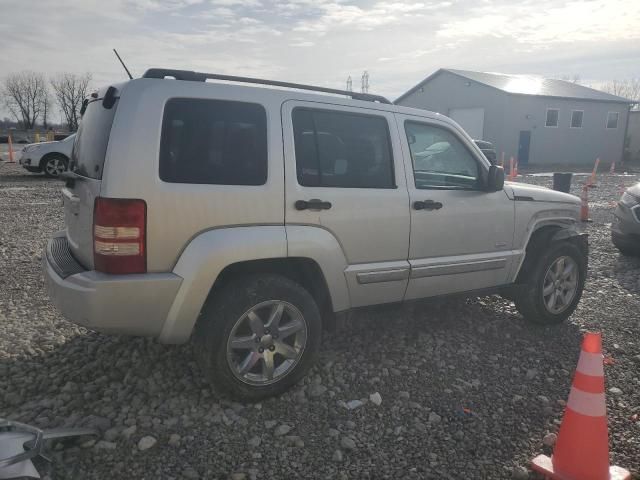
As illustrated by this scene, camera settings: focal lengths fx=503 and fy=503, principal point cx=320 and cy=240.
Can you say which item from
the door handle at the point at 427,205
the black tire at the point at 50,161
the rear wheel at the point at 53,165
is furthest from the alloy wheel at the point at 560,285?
the rear wheel at the point at 53,165

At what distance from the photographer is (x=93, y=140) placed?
10.2 ft

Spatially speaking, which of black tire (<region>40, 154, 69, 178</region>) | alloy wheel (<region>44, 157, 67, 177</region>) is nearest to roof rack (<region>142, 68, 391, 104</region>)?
black tire (<region>40, 154, 69, 178</region>)

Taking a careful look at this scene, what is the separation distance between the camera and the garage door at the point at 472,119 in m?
29.2

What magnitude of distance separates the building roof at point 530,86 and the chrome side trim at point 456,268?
2608 centimetres

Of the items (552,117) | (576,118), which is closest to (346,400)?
(552,117)

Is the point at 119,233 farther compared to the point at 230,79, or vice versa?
the point at 230,79

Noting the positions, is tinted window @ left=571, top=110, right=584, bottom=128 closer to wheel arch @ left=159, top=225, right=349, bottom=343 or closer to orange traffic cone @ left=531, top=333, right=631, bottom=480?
wheel arch @ left=159, top=225, right=349, bottom=343

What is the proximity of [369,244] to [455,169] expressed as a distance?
3.74ft

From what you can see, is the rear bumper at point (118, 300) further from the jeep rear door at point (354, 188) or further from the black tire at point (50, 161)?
the black tire at point (50, 161)

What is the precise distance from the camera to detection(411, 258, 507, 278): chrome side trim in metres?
3.82

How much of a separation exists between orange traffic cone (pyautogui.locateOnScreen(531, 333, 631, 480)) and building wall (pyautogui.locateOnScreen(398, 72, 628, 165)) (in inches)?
1094

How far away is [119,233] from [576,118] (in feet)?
110

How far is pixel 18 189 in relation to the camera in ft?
41.6

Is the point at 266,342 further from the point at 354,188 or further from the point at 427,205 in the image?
the point at 427,205
